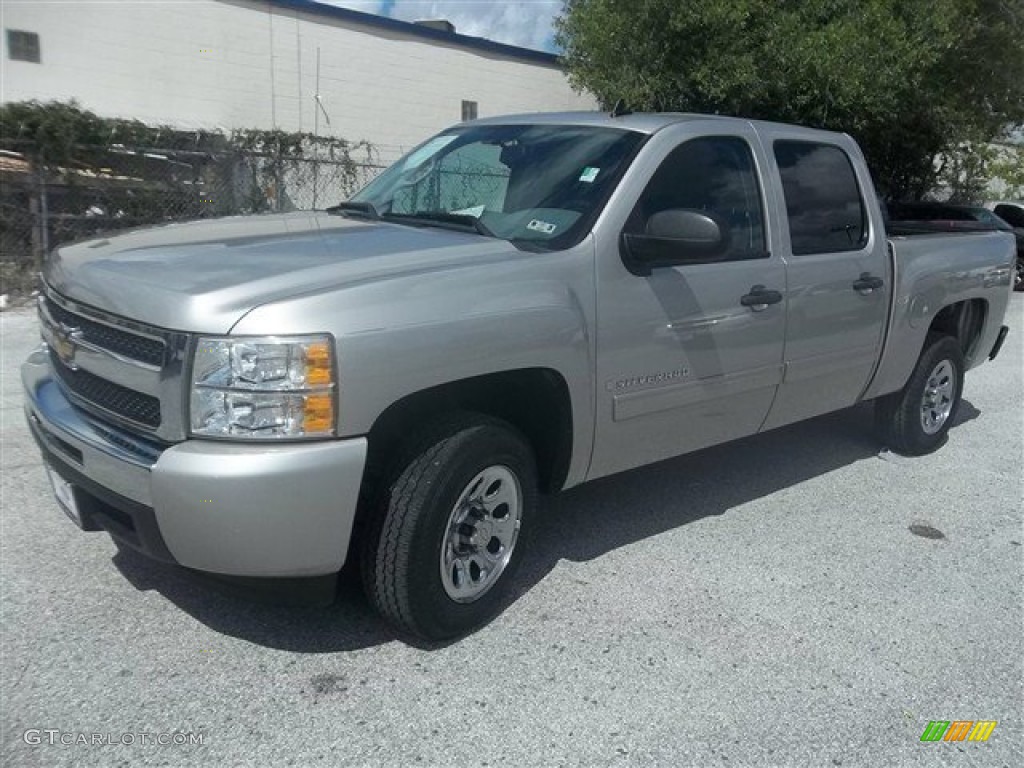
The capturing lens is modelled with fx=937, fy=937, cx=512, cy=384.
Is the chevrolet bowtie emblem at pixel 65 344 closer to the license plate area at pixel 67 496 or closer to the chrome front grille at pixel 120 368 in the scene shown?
the chrome front grille at pixel 120 368

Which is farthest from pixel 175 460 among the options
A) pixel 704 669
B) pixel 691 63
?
pixel 691 63

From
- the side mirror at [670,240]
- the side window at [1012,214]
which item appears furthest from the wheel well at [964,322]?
the side window at [1012,214]

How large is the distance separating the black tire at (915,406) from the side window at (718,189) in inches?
83.8

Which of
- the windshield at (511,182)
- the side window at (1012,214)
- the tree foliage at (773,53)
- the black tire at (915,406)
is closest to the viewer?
the windshield at (511,182)

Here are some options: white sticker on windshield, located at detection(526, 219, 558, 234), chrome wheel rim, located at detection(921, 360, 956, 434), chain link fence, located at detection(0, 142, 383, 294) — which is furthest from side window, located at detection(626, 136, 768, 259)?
chain link fence, located at detection(0, 142, 383, 294)

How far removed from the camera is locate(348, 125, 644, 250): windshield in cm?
385

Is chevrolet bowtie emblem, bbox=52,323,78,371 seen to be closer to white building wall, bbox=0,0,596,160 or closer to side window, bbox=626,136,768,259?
side window, bbox=626,136,768,259

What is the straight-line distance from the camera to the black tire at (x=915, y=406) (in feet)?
19.7

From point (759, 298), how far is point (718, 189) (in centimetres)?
55

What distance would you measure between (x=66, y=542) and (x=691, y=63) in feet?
37.4

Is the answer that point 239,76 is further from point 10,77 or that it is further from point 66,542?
point 66,542

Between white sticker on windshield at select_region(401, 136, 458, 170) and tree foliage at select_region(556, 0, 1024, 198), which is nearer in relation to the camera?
white sticker on windshield at select_region(401, 136, 458, 170)

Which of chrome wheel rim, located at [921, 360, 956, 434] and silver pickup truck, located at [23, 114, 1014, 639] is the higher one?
silver pickup truck, located at [23, 114, 1014, 639]

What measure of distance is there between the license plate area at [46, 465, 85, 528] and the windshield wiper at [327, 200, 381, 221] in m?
1.76
